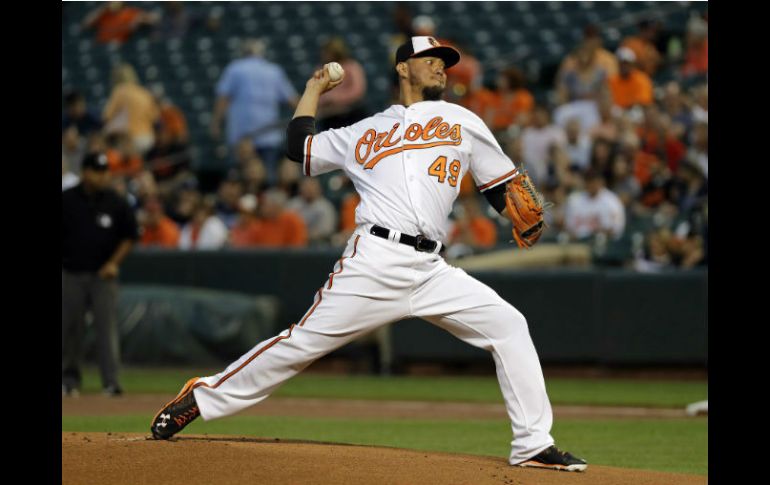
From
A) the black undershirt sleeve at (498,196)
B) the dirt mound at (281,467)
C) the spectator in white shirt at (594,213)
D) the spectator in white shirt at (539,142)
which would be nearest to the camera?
the dirt mound at (281,467)

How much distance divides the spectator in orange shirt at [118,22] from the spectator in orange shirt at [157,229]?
24.2 ft

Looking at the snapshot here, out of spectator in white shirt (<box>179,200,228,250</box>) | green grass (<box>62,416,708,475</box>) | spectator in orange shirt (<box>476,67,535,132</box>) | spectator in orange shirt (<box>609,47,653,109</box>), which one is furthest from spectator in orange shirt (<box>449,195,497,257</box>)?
green grass (<box>62,416,708,475</box>)

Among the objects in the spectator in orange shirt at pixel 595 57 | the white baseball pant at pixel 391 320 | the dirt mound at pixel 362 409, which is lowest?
the dirt mound at pixel 362 409

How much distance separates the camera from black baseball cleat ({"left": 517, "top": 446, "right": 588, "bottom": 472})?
5.41 m

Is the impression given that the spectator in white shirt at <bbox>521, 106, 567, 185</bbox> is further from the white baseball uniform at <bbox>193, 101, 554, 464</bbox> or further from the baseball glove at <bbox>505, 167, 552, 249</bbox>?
the white baseball uniform at <bbox>193, 101, 554, 464</bbox>

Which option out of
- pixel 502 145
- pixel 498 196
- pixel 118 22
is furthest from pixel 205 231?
pixel 498 196

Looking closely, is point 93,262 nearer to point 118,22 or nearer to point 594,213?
point 594,213

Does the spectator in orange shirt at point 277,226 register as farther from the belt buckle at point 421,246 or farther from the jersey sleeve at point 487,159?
the belt buckle at point 421,246

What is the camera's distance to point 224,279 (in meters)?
14.2

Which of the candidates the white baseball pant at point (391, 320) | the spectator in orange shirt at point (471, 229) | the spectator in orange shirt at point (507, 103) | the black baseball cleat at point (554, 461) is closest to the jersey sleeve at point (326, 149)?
the white baseball pant at point (391, 320)

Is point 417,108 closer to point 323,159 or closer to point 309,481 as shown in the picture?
point 323,159

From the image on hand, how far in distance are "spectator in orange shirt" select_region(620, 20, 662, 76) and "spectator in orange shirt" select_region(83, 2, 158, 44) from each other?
9305 millimetres

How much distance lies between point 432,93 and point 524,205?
26.5 inches

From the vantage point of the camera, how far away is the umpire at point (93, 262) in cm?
1049
